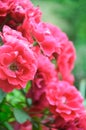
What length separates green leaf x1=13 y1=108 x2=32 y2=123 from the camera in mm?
1089

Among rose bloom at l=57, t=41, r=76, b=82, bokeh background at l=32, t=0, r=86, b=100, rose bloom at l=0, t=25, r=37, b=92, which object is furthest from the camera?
bokeh background at l=32, t=0, r=86, b=100

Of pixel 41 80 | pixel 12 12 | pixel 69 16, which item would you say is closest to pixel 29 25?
pixel 12 12

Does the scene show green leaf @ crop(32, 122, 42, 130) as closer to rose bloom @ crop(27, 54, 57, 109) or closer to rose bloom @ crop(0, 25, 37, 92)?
rose bloom @ crop(27, 54, 57, 109)

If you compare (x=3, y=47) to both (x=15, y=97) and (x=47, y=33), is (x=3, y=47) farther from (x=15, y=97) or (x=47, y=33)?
(x=15, y=97)

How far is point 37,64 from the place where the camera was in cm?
101

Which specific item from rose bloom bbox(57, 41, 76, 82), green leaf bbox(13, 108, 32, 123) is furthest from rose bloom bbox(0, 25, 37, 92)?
rose bloom bbox(57, 41, 76, 82)

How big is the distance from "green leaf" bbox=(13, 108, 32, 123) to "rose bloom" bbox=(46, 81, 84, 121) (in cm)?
6

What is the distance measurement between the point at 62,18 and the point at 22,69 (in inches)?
130

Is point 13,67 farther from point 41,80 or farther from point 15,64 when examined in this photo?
point 41,80

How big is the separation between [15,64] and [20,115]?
0.61 feet

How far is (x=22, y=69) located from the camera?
945 mm

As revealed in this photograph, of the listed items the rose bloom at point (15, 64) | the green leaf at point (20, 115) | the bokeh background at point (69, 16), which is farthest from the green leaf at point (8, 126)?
the bokeh background at point (69, 16)

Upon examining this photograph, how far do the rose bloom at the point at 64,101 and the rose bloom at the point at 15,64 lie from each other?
8.2 inches

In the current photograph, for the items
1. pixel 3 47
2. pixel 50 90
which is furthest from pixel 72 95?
pixel 3 47
